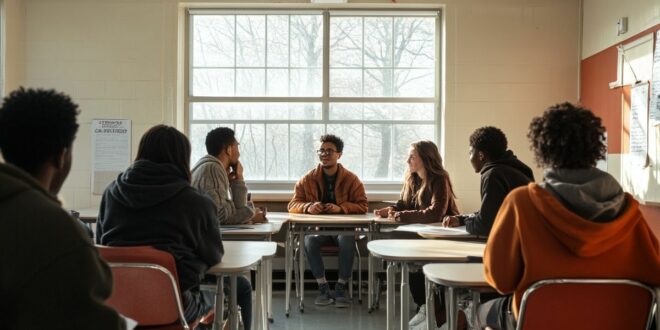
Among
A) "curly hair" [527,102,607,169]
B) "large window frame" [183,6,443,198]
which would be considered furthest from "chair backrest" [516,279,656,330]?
"large window frame" [183,6,443,198]

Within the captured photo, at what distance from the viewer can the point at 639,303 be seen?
1.65 meters

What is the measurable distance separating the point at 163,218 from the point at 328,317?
90.5 inches

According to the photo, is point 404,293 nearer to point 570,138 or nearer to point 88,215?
point 570,138

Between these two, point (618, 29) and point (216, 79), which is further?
point (216, 79)

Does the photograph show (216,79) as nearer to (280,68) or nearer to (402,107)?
(280,68)

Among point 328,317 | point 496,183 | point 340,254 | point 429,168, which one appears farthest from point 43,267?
point 340,254

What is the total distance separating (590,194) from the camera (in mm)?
1693

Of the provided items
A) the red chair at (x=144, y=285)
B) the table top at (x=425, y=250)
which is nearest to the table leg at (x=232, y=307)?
the red chair at (x=144, y=285)

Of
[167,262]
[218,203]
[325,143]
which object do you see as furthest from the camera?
[325,143]

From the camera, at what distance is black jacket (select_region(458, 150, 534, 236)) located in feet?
9.30

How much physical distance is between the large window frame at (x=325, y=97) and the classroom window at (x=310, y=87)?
0.4 inches

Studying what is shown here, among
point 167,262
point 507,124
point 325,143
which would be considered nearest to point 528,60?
point 507,124

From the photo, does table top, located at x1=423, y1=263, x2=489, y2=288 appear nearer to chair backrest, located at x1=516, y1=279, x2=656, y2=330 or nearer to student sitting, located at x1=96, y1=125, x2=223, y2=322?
chair backrest, located at x1=516, y1=279, x2=656, y2=330

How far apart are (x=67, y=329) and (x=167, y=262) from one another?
3.21 ft
